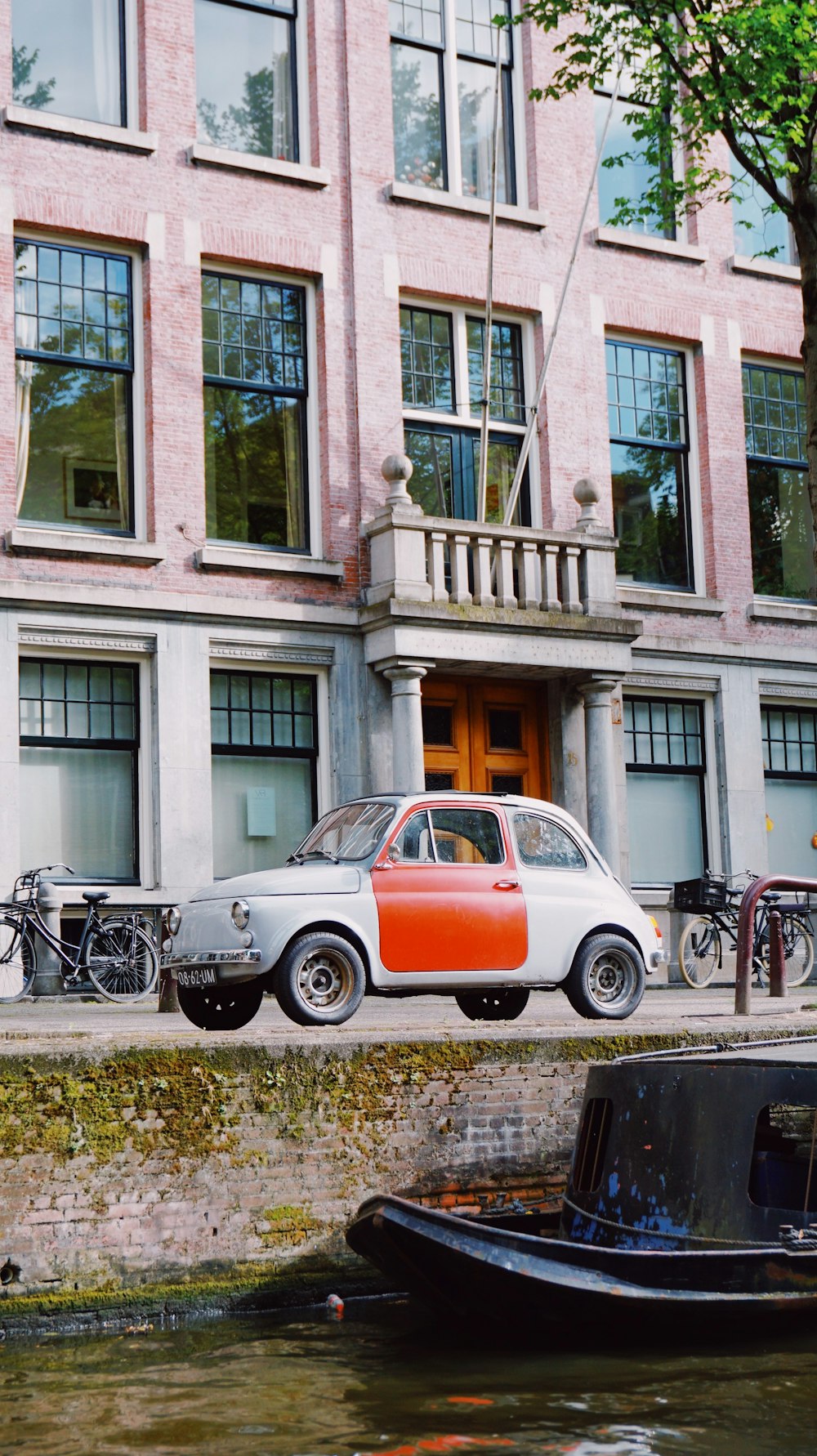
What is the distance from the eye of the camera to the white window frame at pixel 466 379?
20031mm

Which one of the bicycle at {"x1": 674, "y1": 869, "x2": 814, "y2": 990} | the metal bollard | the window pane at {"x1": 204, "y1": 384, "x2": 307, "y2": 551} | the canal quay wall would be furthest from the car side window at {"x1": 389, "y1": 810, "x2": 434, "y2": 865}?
the bicycle at {"x1": 674, "y1": 869, "x2": 814, "y2": 990}

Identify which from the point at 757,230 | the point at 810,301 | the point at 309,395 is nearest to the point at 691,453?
the point at 757,230

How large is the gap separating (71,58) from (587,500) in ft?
24.0

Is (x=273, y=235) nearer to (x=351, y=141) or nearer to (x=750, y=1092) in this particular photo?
(x=351, y=141)

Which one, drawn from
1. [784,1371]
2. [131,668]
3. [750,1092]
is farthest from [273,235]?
[784,1371]

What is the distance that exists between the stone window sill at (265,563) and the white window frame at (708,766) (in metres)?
4.65

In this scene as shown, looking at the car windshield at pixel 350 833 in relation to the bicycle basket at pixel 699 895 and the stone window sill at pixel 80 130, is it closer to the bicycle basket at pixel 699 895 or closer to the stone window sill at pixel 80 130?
the bicycle basket at pixel 699 895

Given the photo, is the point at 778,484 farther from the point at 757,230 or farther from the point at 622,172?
the point at 622,172

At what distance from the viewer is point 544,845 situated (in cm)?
1180

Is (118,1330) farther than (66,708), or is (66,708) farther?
(66,708)

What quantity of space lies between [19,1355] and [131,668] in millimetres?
11114

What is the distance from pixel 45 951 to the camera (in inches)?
637

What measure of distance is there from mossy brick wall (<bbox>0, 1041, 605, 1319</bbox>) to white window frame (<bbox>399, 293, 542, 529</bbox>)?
1197 centimetres

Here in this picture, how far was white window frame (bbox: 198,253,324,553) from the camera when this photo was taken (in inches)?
738
